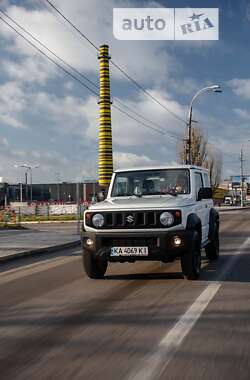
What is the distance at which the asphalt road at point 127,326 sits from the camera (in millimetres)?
4066

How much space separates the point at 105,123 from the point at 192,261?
126 ft

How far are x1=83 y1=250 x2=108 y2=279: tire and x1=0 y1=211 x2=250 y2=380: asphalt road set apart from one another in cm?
22

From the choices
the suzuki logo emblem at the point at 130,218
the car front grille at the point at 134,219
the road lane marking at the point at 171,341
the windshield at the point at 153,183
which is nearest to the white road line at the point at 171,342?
the road lane marking at the point at 171,341

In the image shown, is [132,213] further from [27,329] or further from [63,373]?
[63,373]

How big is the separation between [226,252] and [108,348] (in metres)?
8.33

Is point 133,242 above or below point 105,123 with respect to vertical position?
below

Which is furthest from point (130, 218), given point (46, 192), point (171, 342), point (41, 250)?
point (46, 192)

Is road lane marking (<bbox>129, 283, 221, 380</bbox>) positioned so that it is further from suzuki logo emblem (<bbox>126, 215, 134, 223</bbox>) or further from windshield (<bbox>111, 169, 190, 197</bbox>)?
windshield (<bbox>111, 169, 190, 197</bbox>)

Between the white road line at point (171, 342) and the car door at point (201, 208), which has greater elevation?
the car door at point (201, 208)

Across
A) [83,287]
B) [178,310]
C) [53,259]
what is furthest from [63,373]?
[53,259]

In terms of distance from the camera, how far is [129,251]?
7770 mm

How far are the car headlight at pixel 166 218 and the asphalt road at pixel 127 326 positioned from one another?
1.00 meters

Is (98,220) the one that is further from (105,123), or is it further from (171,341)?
(105,123)

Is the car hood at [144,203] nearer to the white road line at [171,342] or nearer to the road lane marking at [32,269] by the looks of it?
the white road line at [171,342]
